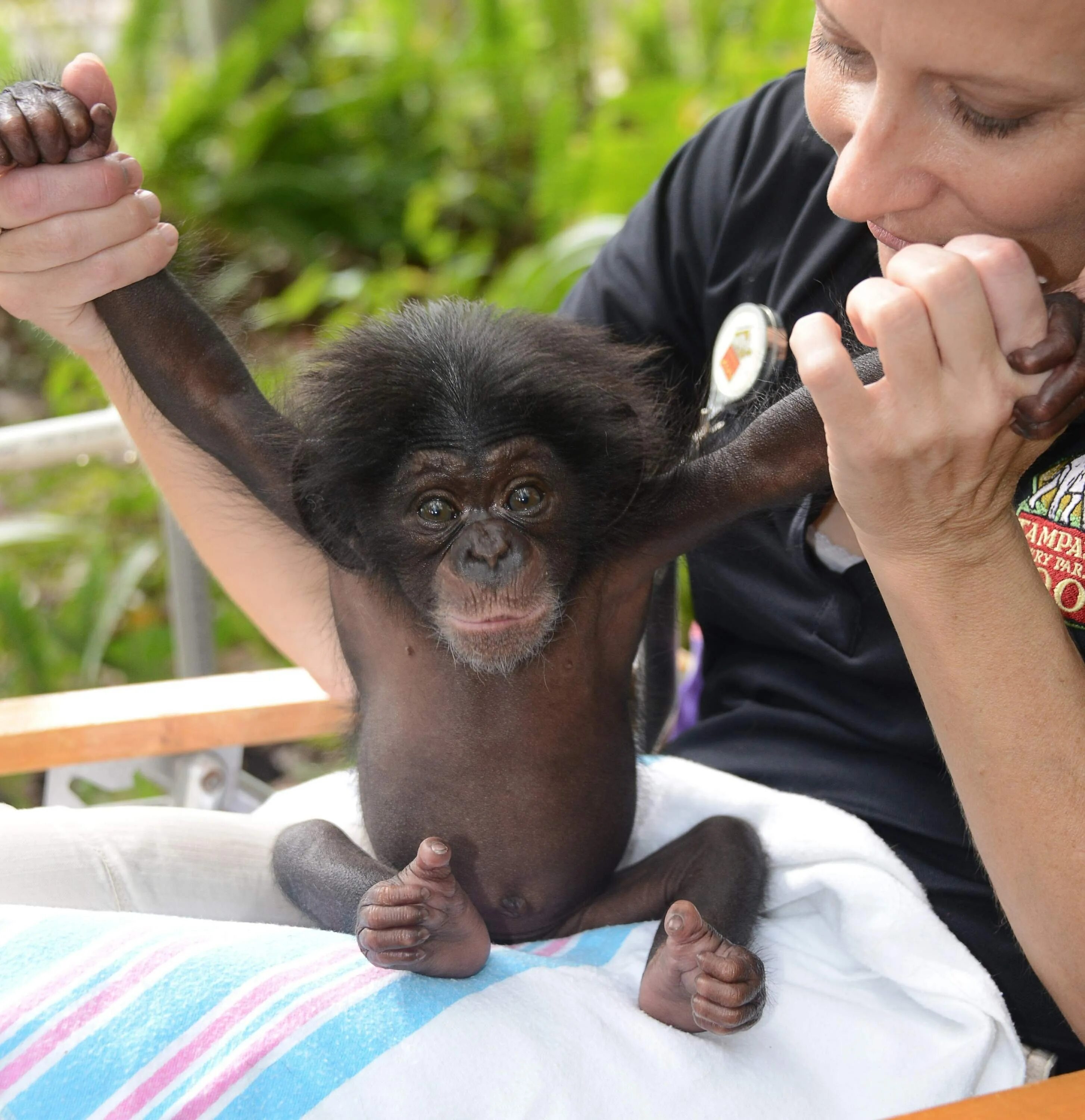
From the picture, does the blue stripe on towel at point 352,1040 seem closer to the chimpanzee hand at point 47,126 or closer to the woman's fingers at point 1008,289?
the woman's fingers at point 1008,289

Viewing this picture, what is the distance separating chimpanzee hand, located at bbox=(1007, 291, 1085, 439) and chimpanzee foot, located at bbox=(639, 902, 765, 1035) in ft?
1.71

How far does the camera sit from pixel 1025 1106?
2.88ft

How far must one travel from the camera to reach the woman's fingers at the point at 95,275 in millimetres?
1231

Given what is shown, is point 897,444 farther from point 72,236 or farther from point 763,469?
point 72,236

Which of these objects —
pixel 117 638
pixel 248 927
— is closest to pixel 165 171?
pixel 117 638

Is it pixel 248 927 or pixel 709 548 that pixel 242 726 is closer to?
pixel 248 927

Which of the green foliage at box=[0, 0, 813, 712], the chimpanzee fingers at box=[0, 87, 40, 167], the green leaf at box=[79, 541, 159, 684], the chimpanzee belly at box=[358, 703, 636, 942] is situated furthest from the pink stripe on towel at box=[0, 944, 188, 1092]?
the green foliage at box=[0, 0, 813, 712]

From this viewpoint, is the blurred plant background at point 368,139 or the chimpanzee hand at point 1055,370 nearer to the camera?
the chimpanzee hand at point 1055,370

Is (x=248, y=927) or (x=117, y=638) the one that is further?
(x=117, y=638)

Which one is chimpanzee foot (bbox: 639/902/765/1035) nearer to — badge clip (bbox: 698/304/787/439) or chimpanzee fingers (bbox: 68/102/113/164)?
badge clip (bbox: 698/304/787/439)

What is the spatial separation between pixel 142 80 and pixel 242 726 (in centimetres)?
451

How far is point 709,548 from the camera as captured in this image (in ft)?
5.18

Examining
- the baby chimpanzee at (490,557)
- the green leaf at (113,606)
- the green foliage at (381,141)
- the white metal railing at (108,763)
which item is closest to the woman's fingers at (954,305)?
the baby chimpanzee at (490,557)

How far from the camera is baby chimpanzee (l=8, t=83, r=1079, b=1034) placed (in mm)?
1271
